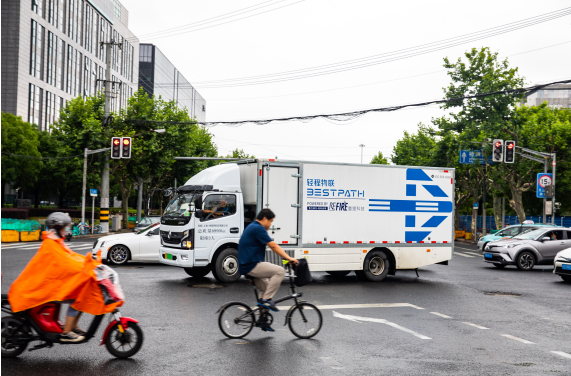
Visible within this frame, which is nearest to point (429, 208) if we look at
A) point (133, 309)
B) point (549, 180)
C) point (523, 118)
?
point (133, 309)

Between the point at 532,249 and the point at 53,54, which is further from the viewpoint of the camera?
the point at 53,54

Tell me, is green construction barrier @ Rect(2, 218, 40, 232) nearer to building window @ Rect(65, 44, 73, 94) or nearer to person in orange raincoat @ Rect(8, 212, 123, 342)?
person in orange raincoat @ Rect(8, 212, 123, 342)

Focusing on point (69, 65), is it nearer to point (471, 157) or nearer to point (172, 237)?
point (471, 157)

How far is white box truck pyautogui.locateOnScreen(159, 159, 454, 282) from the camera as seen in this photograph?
14234 mm

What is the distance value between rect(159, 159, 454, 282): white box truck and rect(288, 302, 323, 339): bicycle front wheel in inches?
235

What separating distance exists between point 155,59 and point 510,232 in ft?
263

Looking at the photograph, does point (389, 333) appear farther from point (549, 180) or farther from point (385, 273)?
point (549, 180)

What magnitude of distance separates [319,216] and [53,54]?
60.4 meters

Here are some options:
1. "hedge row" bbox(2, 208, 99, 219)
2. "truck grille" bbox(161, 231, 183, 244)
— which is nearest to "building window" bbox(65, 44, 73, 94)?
"hedge row" bbox(2, 208, 99, 219)

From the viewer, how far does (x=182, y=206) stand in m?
14.6

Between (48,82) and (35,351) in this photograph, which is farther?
(48,82)

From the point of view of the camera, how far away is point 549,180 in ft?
108

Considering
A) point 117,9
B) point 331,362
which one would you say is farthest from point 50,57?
point 331,362

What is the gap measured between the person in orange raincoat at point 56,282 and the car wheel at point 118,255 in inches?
459
